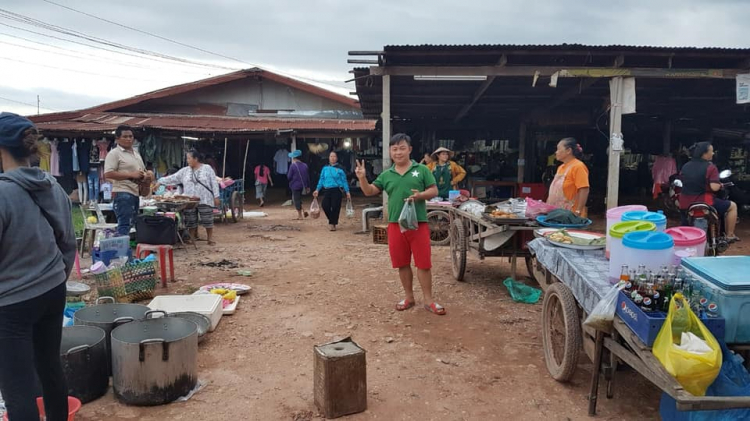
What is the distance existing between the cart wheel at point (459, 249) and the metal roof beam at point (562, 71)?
11.3 feet

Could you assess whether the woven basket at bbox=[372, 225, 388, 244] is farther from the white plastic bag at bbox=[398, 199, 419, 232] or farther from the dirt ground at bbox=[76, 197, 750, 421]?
the white plastic bag at bbox=[398, 199, 419, 232]

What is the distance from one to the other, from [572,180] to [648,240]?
2.67m

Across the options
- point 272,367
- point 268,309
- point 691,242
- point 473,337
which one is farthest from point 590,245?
point 268,309

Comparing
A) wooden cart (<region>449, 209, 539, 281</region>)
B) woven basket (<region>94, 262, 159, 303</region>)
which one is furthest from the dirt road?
woven basket (<region>94, 262, 159, 303</region>)

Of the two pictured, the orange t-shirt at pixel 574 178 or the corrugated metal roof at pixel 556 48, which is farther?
the corrugated metal roof at pixel 556 48

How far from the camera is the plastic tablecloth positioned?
10.3ft

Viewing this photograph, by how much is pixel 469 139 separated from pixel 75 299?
14029mm

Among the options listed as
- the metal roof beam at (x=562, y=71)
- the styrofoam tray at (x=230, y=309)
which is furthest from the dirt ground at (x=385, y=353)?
the metal roof beam at (x=562, y=71)

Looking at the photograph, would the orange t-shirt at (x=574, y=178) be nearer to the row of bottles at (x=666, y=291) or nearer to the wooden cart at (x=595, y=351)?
the wooden cart at (x=595, y=351)

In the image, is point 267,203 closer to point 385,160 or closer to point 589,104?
point 385,160

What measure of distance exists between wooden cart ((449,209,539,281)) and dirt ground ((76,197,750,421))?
422 millimetres

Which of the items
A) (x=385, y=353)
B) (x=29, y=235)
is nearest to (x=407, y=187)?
(x=385, y=353)

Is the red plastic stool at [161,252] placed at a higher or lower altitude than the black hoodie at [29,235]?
lower

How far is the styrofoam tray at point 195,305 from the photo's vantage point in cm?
488
